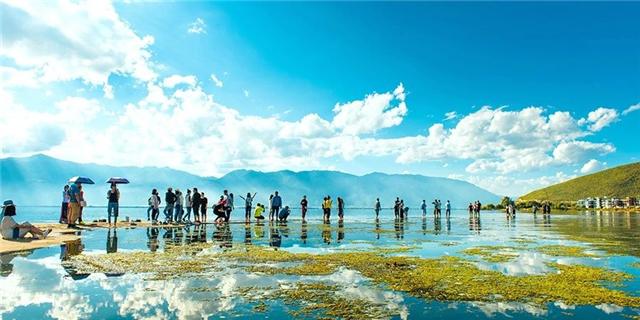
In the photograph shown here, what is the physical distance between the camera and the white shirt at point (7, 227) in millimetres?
19739

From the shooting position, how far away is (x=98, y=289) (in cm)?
1012

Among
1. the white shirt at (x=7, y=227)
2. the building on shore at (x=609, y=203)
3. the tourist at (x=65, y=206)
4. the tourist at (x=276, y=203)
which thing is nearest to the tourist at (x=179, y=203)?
the tourist at (x=65, y=206)

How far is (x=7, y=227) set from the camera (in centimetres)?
1989

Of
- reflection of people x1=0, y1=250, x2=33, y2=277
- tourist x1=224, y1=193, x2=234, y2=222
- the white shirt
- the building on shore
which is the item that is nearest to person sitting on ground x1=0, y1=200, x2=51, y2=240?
the white shirt

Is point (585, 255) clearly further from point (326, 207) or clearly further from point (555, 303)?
point (326, 207)

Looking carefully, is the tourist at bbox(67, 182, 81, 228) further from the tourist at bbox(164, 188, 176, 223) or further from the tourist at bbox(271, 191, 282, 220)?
the tourist at bbox(271, 191, 282, 220)

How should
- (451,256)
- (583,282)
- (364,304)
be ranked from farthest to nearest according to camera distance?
(451,256)
(583,282)
(364,304)

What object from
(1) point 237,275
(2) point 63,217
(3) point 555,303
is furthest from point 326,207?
(3) point 555,303

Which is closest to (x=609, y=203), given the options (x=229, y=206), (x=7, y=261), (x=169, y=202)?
(x=229, y=206)

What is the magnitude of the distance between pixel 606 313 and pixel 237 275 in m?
8.66

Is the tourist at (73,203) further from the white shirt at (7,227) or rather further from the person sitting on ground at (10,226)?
the white shirt at (7,227)

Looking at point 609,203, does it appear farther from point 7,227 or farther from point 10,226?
point 7,227

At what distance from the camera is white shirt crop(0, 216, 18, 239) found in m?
19.7

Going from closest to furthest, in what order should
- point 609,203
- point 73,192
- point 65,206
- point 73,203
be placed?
point 73,192, point 73,203, point 65,206, point 609,203
